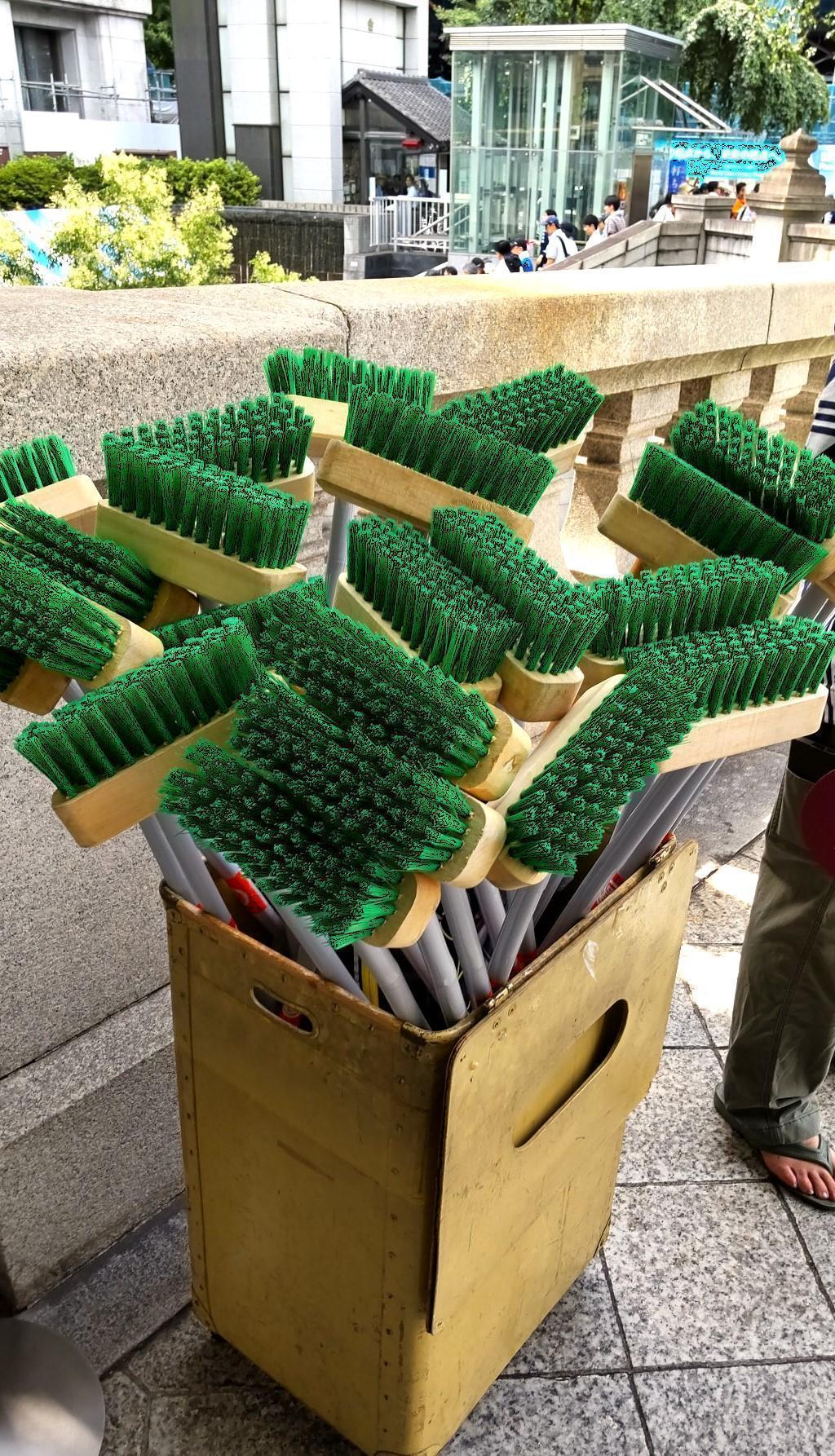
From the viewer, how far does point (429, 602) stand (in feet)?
2.96

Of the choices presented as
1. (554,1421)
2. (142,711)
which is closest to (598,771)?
(142,711)

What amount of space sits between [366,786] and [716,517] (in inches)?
24.9

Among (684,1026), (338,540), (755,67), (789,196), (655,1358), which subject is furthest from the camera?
(755,67)

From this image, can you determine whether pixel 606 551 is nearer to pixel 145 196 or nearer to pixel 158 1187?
pixel 158 1187

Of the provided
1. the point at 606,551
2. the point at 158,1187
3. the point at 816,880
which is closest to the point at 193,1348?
the point at 158,1187

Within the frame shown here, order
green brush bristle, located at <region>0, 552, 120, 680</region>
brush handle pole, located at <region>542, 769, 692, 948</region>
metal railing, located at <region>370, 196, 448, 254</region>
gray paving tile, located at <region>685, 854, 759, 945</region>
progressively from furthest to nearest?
1. metal railing, located at <region>370, 196, 448, 254</region>
2. gray paving tile, located at <region>685, 854, 759, 945</region>
3. brush handle pole, located at <region>542, 769, 692, 948</region>
4. green brush bristle, located at <region>0, 552, 120, 680</region>

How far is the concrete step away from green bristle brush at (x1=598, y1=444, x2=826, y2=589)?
1214mm

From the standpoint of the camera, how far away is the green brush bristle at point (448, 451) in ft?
3.58

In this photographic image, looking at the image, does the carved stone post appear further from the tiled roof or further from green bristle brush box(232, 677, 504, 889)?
green bristle brush box(232, 677, 504, 889)

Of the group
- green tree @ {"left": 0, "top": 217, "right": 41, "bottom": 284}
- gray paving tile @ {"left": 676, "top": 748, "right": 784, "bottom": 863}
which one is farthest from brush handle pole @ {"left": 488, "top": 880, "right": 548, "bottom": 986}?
green tree @ {"left": 0, "top": 217, "right": 41, "bottom": 284}

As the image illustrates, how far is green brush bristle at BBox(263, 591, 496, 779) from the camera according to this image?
2.51ft

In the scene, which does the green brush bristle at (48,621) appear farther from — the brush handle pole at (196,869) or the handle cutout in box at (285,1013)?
the handle cutout in box at (285,1013)

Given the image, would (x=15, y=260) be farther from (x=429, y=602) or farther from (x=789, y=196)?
(x=429, y=602)

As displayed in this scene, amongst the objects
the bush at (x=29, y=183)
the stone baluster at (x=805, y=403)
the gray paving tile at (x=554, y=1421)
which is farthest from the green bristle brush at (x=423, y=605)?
the bush at (x=29, y=183)
